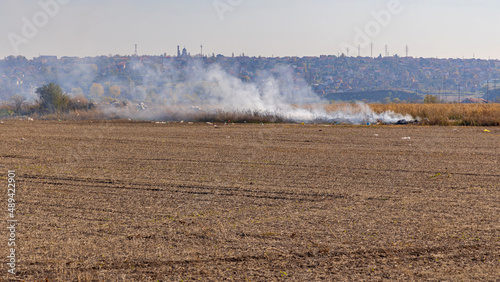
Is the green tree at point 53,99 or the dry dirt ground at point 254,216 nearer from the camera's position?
the dry dirt ground at point 254,216

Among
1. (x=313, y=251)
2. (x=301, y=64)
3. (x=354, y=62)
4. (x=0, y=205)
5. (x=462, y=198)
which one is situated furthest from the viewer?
(x=354, y=62)

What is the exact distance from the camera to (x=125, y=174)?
661 inches

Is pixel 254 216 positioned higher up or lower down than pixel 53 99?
lower down

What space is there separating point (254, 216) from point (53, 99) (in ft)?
184

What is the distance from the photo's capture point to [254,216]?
1117cm

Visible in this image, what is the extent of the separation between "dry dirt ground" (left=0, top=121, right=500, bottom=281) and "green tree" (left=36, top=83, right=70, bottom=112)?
41.2 metres

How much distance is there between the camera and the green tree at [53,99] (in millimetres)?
61500

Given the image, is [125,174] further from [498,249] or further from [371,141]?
[371,141]

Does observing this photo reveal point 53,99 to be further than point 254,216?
Yes

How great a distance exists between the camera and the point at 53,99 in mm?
61875

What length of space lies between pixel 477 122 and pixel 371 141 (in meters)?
18.1

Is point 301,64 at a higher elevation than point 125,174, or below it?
higher

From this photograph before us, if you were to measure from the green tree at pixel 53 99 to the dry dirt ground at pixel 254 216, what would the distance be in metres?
41.2

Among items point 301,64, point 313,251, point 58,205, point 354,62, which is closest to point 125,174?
point 58,205
